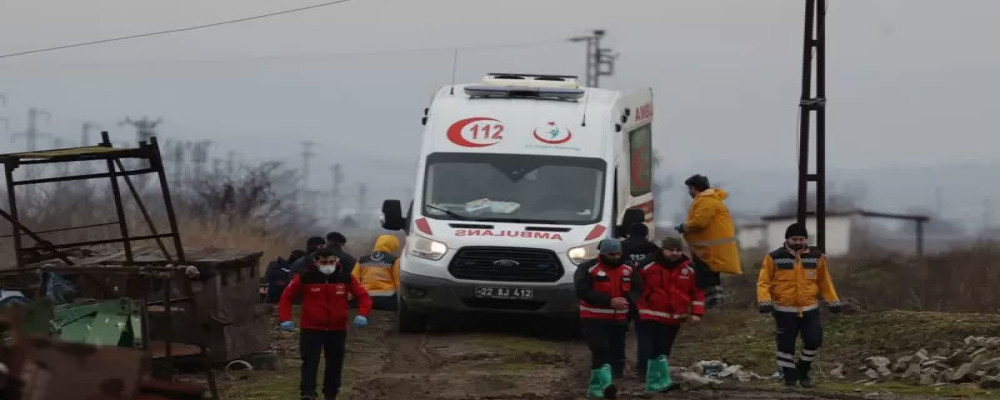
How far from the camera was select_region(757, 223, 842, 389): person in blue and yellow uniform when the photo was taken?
14492 mm

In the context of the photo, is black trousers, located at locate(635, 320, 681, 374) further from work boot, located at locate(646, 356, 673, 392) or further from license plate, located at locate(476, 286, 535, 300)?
license plate, located at locate(476, 286, 535, 300)

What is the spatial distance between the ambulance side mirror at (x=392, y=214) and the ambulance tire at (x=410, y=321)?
906mm

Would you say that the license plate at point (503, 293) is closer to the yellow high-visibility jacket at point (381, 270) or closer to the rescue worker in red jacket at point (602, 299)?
the yellow high-visibility jacket at point (381, 270)

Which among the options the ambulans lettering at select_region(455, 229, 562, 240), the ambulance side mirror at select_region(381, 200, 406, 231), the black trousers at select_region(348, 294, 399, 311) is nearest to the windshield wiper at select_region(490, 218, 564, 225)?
the ambulans lettering at select_region(455, 229, 562, 240)

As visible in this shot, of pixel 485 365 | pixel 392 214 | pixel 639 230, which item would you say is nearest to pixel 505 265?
pixel 392 214

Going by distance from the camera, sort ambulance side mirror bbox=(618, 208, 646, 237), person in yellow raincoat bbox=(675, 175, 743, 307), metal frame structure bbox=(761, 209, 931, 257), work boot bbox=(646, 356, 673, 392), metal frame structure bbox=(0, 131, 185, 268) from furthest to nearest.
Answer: metal frame structure bbox=(761, 209, 931, 257) < ambulance side mirror bbox=(618, 208, 646, 237) < person in yellow raincoat bbox=(675, 175, 743, 307) < work boot bbox=(646, 356, 673, 392) < metal frame structure bbox=(0, 131, 185, 268)

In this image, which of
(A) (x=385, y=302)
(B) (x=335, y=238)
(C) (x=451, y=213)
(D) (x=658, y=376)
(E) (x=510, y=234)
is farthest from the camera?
(A) (x=385, y=302)

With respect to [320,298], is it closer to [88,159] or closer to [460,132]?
[88,159]

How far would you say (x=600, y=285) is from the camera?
14047 mm

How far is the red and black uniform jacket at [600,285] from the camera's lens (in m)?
14.0

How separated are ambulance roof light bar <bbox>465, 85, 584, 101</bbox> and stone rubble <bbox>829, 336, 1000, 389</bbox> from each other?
5.16 m

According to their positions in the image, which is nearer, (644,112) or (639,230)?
(639,230)

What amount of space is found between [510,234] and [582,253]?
0.85m

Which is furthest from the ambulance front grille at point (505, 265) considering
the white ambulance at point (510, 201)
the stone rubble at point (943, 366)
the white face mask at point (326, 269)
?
the white face mask at point (326, 269)
